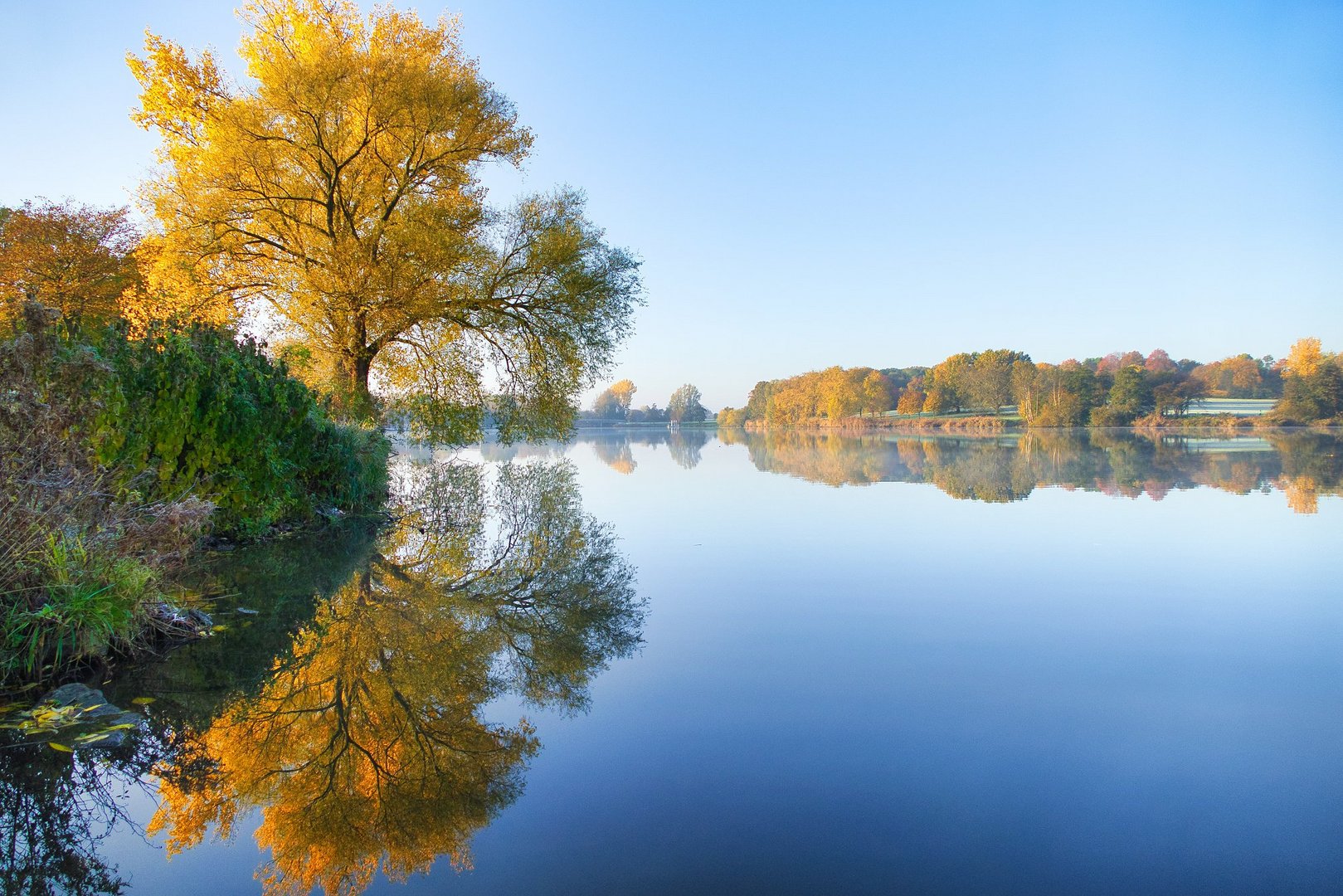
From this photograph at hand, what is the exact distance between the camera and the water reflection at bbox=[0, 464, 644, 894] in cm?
A: 281

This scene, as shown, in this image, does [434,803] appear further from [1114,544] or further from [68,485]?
[1114,544]

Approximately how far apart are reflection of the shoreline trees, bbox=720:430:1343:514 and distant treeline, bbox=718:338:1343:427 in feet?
108

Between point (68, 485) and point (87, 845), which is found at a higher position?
point (68, 485)

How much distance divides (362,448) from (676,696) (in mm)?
10355

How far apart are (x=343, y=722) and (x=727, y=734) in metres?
1.99

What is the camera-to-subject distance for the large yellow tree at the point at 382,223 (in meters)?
15.3

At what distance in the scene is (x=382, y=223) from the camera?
1577 centimetres

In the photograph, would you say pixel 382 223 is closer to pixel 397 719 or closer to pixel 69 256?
pixel 397 719

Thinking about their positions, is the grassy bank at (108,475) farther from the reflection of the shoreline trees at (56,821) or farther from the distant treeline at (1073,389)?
the distant treeline at (1073,389)

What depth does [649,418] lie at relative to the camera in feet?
497

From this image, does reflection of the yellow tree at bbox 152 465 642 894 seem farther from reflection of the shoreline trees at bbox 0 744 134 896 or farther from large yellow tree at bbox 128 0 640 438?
large yellow tree at bbox 128 0 640 438

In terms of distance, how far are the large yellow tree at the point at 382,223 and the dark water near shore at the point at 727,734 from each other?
9261 millimetres

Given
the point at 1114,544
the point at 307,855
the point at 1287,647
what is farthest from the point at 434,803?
the point at 1114,544

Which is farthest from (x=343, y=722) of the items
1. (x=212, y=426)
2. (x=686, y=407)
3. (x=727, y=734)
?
(x=686, y=407)
